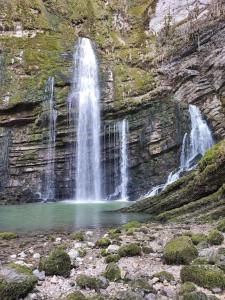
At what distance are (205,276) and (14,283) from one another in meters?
3.06

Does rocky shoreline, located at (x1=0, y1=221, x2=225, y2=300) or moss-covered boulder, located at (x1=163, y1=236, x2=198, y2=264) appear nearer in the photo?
rocky shoreline, located at (x1=0, y1=221, x2=225, y2=300)

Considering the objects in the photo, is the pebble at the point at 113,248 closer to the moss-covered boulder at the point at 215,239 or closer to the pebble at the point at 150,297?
the moss-covered boulder at the point at 215,239

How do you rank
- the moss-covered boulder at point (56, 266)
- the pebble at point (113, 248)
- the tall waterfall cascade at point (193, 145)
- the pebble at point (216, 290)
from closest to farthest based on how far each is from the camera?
1. the pebble at point (216, 290)
2. the moss-covered boulder at point (56, 266)
3. the pebble at point (113, 248)
4. the tall waterfall cascade at point (193, 145)

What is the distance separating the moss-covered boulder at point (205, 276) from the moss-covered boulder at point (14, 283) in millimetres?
2559

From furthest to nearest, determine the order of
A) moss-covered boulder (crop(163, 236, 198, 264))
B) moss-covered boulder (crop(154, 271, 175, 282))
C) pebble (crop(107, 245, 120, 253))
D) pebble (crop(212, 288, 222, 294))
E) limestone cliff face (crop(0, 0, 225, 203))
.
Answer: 1. limestone cliff face (crop(0, 0, 225, 203))
2. pebble (crop(107, 245, 120, 253))
3. moss-covered boulder (crop(163, 236, 198, 264))
4. moss-covered boulder (crop(154, 271, 175, 282))
5. pebble (crop(212, 288, 222, 294))

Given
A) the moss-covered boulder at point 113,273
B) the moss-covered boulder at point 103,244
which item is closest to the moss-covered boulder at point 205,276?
the moss-covered boulder at point 113,273

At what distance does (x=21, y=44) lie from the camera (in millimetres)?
43906

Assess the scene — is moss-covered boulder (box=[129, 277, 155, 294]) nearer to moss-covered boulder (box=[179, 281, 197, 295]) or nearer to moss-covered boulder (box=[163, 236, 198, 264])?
moss-covered boulder (box=[179, 281, 197, 295])

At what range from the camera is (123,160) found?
35.0 metres

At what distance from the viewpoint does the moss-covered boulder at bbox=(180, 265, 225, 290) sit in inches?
225

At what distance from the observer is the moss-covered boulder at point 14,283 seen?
5.46 meters

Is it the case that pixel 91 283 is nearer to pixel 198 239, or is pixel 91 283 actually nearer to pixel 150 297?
pixel 150 297

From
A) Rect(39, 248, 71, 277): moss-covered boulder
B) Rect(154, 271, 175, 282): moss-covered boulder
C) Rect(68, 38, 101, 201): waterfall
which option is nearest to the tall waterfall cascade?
Rect(68, 38, 101, 201): waterfall

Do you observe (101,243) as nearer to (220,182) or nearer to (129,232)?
(129,232)
